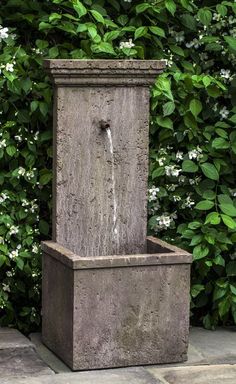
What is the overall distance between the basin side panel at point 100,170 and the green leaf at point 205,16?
53 cm

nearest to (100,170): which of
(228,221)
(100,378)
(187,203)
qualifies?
(187,203)

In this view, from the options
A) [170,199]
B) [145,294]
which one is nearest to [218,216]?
[170,199]

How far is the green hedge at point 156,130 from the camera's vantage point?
5.84 m

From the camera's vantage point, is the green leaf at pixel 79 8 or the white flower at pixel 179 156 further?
the white flower at pixel 179 156

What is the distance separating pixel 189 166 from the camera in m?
5.90

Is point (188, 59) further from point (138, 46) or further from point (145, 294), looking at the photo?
point (145, 294)

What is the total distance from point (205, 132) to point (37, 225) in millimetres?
990

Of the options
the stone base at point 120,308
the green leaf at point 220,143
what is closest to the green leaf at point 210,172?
the green leaf at point 220,143

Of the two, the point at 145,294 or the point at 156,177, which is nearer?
the point at 145,294

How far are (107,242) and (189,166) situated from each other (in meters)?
0.58

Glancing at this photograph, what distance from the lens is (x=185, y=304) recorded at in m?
5.43

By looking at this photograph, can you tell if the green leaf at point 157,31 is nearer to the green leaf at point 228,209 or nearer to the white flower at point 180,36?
the white flower at point 180,36

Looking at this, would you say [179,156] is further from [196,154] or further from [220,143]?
[220,143]

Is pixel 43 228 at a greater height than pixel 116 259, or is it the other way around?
pixel 43 228
